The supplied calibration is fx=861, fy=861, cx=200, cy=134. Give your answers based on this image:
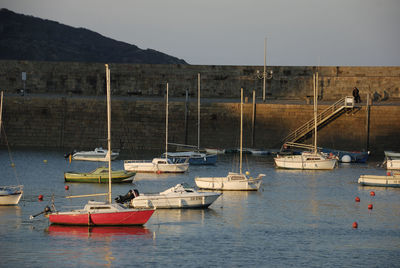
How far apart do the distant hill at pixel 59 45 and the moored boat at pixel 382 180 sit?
347 feet

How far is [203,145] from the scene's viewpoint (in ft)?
220

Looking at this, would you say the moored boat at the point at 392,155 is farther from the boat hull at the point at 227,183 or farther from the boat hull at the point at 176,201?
the boat hull at the point at 176,201

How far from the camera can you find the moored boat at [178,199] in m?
37.0

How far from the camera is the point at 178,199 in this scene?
37.8 meters

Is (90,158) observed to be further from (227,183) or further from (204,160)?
(227,183)

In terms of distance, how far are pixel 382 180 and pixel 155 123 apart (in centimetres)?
2461

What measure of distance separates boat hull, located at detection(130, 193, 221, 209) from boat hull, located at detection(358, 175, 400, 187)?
12902mm

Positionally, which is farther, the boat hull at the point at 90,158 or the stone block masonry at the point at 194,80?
the stone block masonry at the point at 194,80

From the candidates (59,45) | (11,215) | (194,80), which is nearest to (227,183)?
(11,215)

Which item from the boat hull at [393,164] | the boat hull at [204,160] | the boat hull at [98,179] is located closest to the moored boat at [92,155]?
the boat hull at [204,160]

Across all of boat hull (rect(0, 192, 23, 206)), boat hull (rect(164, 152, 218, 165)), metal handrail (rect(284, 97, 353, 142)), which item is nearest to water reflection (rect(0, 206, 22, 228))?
boat hull (rect(0, 192, 23, 206))

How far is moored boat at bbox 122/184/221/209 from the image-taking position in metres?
37.0

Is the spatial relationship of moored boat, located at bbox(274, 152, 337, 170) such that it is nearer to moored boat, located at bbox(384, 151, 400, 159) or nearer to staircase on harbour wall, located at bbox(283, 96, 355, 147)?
moored boat, located at bbox(384, 151, 400, 159)

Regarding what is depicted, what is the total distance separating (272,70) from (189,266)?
141ft
